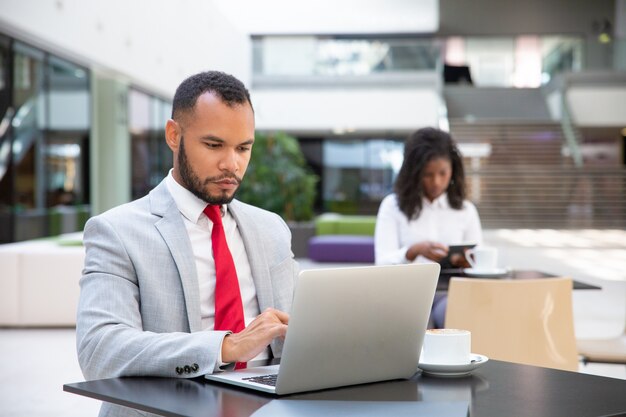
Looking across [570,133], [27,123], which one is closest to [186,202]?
[27,123]

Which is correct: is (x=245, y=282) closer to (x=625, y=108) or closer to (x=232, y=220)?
(x=232, y=220)

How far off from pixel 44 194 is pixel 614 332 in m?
7.69

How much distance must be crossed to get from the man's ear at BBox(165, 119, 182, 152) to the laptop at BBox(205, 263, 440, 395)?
61 centimetres

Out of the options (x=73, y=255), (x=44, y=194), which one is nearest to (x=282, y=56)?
(x=44, y=194)

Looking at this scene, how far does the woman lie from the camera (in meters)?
4.75

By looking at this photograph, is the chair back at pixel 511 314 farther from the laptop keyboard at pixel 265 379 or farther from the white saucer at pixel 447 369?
the laptop keyboard at pixel 265 379

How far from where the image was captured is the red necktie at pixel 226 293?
209 centimetres

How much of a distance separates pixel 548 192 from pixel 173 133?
20376mm

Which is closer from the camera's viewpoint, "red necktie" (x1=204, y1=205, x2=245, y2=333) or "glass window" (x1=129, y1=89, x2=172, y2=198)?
"red necktie" (x1=204, y1=205, x2=245, y2=333)

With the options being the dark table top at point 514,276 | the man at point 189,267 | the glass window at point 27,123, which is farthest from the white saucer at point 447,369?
the glass window at point 27,123

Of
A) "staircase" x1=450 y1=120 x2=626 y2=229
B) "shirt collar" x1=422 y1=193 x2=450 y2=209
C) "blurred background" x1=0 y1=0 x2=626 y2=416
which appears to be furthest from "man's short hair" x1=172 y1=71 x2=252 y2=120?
"staircase" x1=450 y1=120 x2=626 y2=229

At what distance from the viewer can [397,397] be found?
1643 millimetres

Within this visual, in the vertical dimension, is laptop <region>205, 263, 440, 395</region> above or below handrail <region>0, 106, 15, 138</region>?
below

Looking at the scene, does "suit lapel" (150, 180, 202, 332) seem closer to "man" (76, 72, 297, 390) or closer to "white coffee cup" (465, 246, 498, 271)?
"man" (76, 72, 297, 390)
